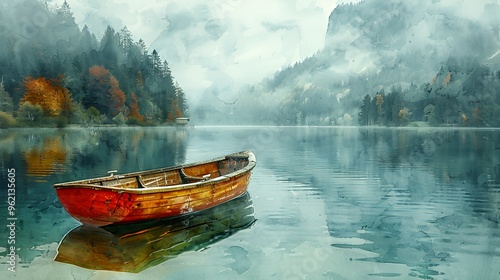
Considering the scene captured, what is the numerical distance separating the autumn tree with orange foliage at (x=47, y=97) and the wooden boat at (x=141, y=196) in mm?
79770

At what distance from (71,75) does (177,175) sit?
92.8 m

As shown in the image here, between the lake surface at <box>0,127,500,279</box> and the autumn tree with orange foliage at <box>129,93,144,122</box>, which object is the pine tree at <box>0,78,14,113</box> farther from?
the lake surface at <box>0,127,500,279</box>

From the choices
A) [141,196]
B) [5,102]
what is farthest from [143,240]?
[5,102]

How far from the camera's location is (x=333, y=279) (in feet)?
36.1

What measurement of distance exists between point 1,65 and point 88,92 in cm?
1956

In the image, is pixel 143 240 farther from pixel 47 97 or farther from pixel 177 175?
pixel 47 97

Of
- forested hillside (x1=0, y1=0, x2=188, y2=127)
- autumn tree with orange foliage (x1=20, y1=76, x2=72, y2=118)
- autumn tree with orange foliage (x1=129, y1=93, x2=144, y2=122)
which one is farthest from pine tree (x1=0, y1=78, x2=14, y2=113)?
autumn tree with orange foliage (x1=129, y1=93, x2=144, y2=122)

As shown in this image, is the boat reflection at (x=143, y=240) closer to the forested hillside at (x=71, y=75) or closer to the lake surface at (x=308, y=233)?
the lake surface at (x=308, y=233)

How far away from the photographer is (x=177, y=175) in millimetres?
21016

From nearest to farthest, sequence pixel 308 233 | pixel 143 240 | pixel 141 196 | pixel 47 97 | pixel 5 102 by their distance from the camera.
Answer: pixel 143 240 < pixel 141 196 < pixel 308 233 < pixel 5 102 < pixel 47 97

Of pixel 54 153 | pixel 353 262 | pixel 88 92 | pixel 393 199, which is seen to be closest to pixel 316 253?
pixel 353 262

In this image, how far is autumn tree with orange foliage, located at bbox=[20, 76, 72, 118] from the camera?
8969 cm

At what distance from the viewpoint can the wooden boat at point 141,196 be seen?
1425 cm

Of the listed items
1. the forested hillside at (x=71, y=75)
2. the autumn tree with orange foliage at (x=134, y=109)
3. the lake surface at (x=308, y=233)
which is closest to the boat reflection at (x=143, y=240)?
the lake surface at (x=308, y=233)
